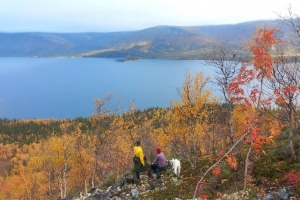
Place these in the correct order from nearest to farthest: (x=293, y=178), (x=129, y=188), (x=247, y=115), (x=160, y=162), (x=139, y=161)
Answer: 1. (x=293, y=178)
2. (x=247, y=115)
3. (x=139, y=161)
4. (x=129, y=188)
5. (x=160, y=162)

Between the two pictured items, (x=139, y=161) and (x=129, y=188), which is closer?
(x=139, y=161)

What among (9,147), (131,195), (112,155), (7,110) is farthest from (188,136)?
(7,110)

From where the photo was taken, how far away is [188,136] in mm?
27281

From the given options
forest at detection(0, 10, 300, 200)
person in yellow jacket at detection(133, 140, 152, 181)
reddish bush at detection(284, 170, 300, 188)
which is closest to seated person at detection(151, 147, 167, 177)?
person in yellow jacket at detection(133, 140, 152, 181)

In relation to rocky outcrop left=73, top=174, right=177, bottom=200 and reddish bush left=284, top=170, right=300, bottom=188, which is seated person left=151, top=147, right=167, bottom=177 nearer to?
rocky outcrop left=73, top=174, right=177, bottom=200

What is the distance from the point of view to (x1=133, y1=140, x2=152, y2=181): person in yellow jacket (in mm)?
17625

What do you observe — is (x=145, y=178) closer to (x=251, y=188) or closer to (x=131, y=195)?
(x=131, y=195)

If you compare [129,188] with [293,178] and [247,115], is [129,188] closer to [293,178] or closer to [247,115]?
[247,115]

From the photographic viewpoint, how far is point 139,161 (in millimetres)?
17922

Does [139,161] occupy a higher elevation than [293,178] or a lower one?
lower

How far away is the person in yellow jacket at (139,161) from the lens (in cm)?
1762

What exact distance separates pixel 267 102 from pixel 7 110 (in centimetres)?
20569

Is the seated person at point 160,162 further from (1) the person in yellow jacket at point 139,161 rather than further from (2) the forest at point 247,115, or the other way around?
(2) the forest at point 247,115

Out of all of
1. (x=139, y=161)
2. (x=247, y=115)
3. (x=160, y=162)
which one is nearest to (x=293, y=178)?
(x=247, y=115)
